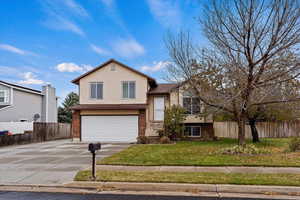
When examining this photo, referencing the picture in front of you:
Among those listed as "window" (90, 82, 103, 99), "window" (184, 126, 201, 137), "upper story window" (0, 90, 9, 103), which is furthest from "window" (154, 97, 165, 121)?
"upper story window" (0, 90, 9, 103)

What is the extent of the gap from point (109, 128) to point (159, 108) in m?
4.49

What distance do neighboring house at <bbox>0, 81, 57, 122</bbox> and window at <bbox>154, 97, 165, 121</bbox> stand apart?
14951 millimetres

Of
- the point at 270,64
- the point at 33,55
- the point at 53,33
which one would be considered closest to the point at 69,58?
the point at 33,55

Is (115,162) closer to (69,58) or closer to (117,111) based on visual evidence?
(117,111)

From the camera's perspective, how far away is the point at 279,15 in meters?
10.4

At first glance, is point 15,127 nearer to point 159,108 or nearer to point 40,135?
point 40,135

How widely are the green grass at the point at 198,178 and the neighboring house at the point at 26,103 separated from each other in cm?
2093

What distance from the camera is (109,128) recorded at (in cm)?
1995

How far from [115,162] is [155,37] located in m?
8.08

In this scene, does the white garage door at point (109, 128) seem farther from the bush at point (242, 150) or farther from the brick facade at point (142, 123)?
the bush at point (242, 150)

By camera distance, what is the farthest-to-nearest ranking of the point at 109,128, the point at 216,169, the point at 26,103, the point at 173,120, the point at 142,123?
the point at 26,103
the point at 109,128
the point at 142,123
the point at 173,120
the point at 216,169

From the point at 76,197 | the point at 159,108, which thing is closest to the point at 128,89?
the point at 159,108

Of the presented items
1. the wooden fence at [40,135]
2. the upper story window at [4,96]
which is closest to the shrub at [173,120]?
the wooden fence at [40,135]

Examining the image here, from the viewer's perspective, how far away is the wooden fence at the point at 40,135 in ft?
61.0
